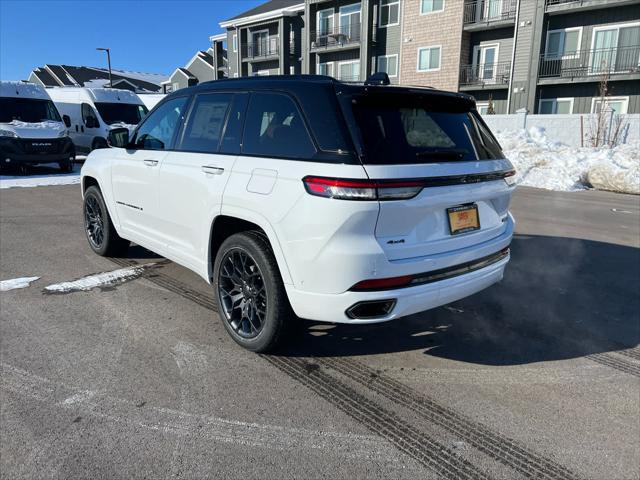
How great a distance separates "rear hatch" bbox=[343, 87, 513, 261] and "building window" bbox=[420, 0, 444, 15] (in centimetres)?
2695

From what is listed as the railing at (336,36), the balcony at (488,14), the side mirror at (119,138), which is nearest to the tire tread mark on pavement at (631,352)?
the side mirror at (119,138)

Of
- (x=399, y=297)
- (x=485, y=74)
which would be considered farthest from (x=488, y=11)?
(x=399, y=297)

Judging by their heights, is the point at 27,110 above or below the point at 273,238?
above

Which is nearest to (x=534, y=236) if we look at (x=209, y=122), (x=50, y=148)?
(x=209, y=122)

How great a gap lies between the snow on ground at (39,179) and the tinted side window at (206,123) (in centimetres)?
991

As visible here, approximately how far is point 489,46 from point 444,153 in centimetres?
2663

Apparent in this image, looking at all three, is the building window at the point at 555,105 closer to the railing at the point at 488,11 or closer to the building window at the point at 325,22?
the railing at the point at 488,11

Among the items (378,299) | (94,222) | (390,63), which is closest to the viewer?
(378,299)

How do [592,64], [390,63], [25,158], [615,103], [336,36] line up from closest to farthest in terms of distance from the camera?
1. [25,158]
2. [592,64]
3. [615,103]
4. [390,63]
5. [336,36]

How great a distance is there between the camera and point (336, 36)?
31641 millimetres

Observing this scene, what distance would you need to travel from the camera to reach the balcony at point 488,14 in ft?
82.3

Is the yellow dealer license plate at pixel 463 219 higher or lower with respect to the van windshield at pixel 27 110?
lower

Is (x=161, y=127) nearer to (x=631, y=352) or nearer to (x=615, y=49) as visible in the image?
(x=631, y=352)

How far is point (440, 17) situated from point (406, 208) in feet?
91.1
